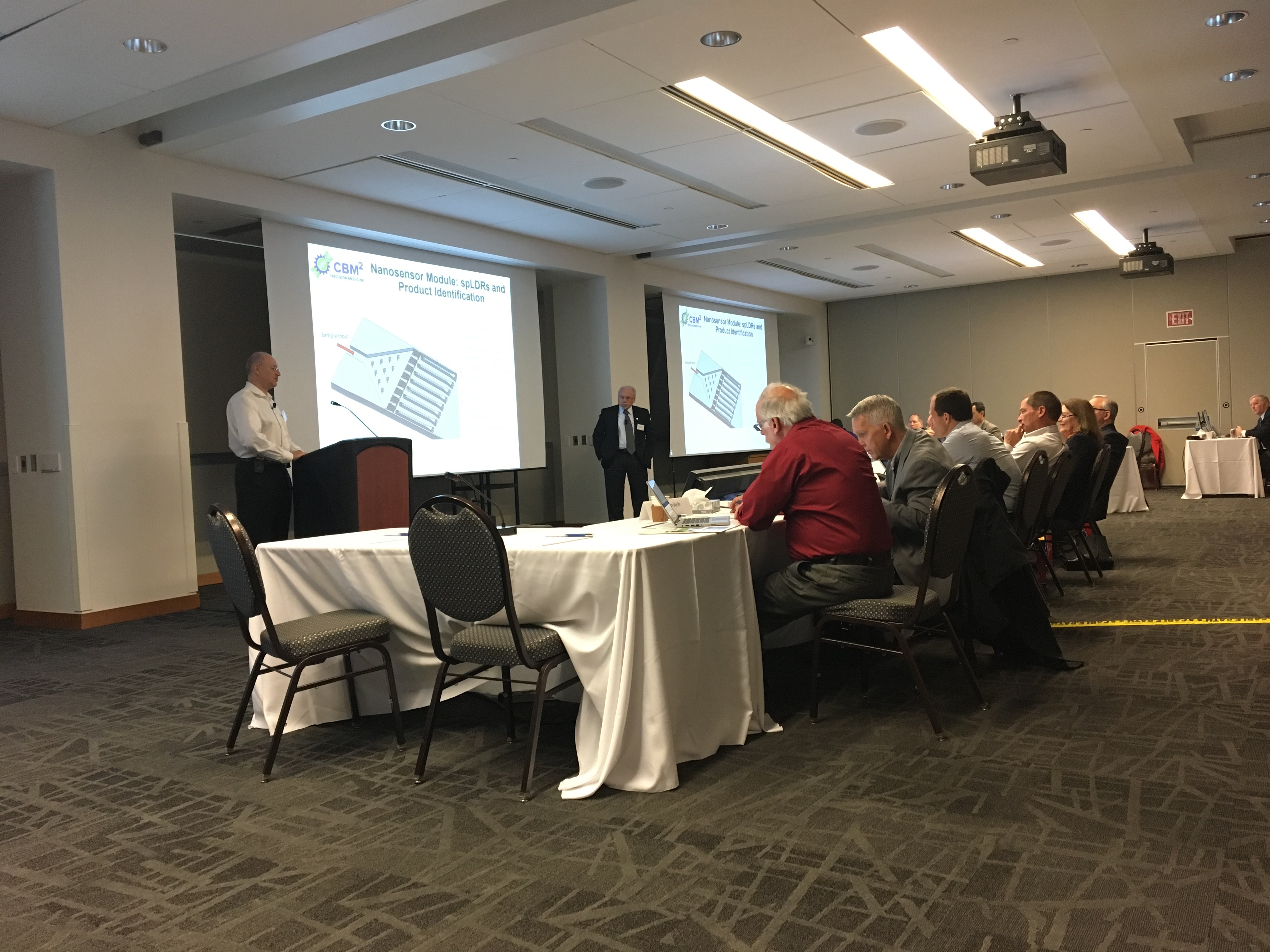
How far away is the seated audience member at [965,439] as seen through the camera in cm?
460

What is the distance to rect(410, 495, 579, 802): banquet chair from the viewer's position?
2.81 metres

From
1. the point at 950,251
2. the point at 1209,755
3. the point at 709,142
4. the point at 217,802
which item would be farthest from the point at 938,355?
the point at 217,802

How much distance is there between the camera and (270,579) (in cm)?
368

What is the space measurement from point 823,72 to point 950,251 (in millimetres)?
6641

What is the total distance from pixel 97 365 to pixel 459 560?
14.7 ft

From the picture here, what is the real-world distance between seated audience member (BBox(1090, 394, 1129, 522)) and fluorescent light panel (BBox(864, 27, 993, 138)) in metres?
2.22

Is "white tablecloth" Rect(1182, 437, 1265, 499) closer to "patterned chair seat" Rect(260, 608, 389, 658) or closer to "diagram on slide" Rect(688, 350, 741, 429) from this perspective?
"diagram on slide" Rect(688, 350, 741, 429)

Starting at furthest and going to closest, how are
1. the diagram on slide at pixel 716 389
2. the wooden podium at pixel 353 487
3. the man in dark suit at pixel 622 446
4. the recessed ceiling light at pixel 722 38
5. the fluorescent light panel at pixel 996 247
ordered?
the diagram on slide at pixel 716 389 → the fluorescent light panel at pixel 996 247 → the man in dark suit at pixel 622 446 → the wooden podium at pixel 353 487 → the recessed ceiling light at pixel 722 38

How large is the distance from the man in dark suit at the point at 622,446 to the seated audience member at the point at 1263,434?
7.10m

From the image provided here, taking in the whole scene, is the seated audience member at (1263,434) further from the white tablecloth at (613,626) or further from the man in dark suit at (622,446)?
the white tablecloth at (613,626)

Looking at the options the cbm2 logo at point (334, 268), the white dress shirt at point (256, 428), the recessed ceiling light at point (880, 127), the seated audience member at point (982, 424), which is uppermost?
the recessed ceiling light at point (880, 127)

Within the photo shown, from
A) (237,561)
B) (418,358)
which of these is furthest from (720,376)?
(237,561)

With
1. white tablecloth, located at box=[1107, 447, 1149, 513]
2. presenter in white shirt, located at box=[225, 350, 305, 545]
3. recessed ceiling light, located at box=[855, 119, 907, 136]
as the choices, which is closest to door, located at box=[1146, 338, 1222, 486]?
white tablecloth, located at box=[1107, 447, 1149, 513]

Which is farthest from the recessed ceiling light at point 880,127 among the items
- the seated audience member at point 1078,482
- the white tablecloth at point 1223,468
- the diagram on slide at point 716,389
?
the white tablecloth at point 1223,468
